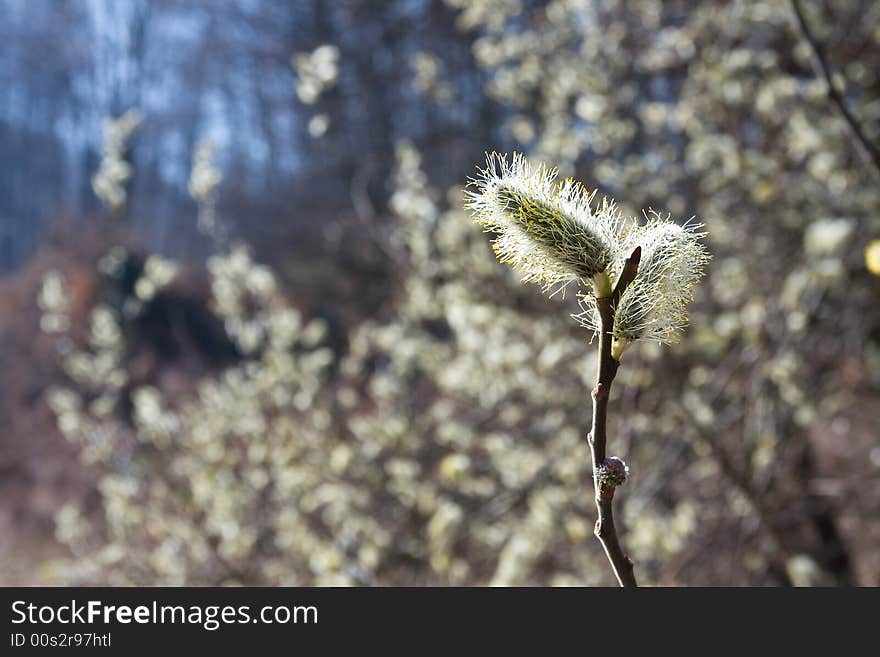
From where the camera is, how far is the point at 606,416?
89cm

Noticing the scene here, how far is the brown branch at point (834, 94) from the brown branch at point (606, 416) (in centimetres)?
110

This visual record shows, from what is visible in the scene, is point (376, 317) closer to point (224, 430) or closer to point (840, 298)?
point (224, 430)

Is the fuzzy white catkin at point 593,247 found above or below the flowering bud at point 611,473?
above

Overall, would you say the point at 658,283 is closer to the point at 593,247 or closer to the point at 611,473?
the point at 593,247

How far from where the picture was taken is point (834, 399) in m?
3.77

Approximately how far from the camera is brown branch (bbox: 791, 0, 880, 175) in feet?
5.61

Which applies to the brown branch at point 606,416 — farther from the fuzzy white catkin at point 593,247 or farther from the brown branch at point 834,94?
the brown branch at point 834,94

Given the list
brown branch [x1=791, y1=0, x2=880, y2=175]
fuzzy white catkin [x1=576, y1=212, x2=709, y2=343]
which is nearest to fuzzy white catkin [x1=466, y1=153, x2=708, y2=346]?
fuzzy white catkin [x1=576, y1=212, x2=709, y2=343]

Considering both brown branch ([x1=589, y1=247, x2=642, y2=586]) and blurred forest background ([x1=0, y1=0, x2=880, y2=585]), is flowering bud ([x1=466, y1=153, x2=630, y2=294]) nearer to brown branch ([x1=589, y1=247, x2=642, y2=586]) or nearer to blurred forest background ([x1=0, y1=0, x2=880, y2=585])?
brown branch ([x1=589, y1=247, x2=642, y2=586])

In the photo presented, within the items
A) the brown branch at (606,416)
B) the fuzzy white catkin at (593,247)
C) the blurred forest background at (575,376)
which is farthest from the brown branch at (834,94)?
the brown branch at (606,416)

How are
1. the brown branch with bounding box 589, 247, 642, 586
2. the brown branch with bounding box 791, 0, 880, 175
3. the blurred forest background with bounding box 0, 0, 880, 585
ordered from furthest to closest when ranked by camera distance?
1. the blurred forest background with bounding box 0, 0, 880, 585
2. the brown branch with bounding box 791, 0, 880, 175
3. the brown branch with bounding box 589, 247, 642, 586

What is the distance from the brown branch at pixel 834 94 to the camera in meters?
1.71

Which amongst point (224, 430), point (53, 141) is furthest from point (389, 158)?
point (53, 141)

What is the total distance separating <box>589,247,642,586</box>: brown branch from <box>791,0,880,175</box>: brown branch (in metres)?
1.10
